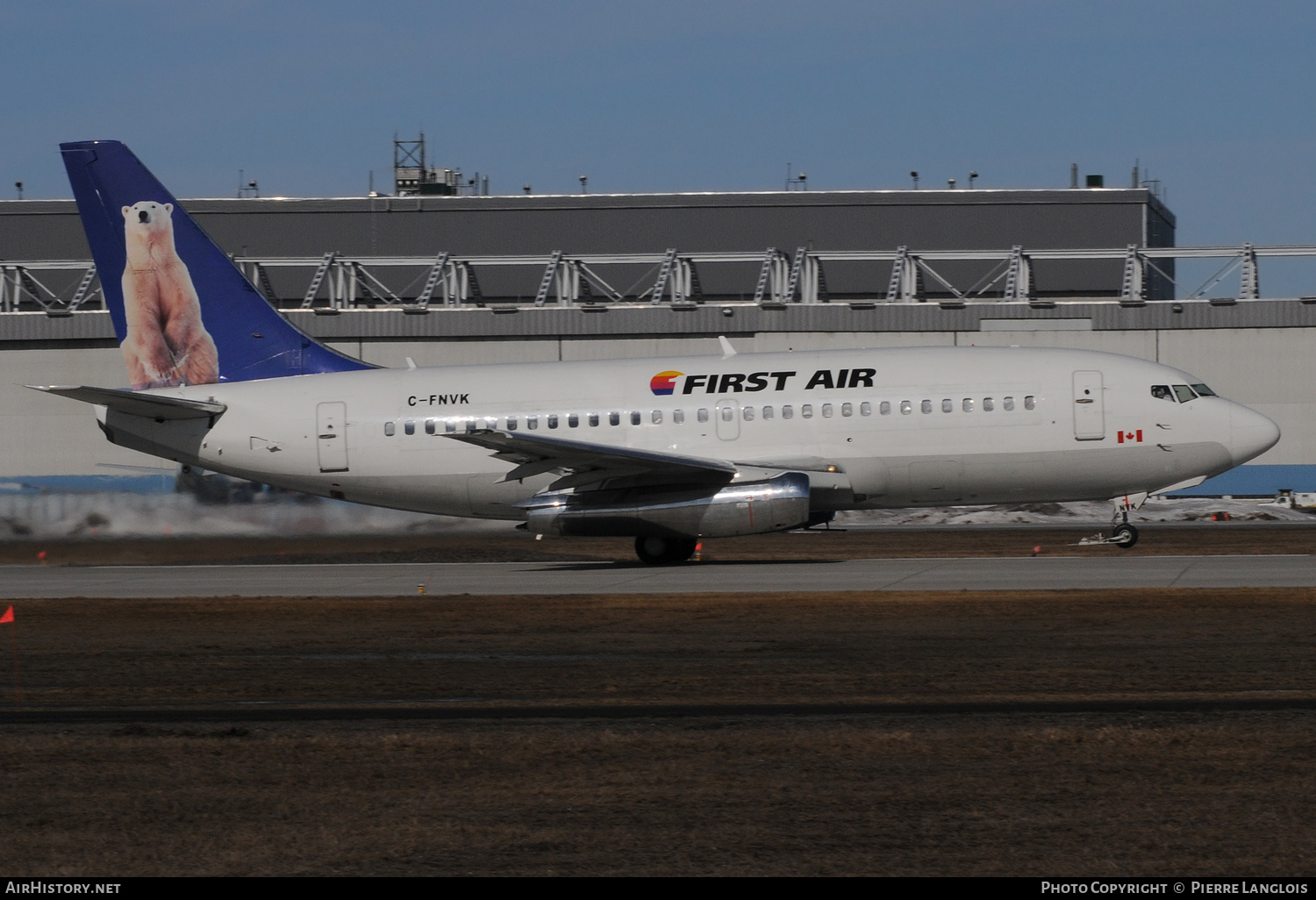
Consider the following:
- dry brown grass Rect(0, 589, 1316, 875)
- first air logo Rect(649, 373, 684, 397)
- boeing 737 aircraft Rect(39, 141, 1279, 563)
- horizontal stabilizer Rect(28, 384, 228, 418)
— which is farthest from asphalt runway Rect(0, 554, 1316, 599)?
dry brown grass Rect(0, 589, 1316, 875)

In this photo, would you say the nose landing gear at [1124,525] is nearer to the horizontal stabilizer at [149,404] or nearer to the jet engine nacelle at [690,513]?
the jet engine nacelle at [690,513]

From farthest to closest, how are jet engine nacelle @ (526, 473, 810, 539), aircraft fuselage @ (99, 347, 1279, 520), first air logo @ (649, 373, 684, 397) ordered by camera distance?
first air logo @ (649, 373, 684, 397) → aircraft fuselage @ (99, 347, 1279, 520) → jet engine nacelle @ (526, 473, 810, 539)

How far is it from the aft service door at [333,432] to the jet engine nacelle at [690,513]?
528 centimetres

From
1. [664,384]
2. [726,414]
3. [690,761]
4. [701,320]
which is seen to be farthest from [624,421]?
[701,320]

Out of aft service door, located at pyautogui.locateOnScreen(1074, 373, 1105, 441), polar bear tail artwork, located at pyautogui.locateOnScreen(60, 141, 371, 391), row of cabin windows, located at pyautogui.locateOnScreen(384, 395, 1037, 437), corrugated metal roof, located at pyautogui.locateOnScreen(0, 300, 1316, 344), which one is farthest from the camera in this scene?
corrugated metal roof, located at pyautogui.locateOnScreen(0, 300, 1316, 344)

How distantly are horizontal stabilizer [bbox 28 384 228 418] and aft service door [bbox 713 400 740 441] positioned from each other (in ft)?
38.0

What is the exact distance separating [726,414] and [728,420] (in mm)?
146

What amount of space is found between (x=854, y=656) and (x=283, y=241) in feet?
239

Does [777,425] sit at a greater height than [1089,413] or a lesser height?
lesser

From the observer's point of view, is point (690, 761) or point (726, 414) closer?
point (690, 761)

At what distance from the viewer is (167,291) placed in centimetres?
3453

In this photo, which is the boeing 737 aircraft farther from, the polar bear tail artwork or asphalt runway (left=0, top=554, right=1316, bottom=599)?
asphalt runway (left=0, top=554, right=1316, bottom=599)

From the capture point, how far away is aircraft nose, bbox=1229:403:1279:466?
30.8 metres

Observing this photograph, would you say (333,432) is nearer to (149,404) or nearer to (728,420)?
(149,404)
